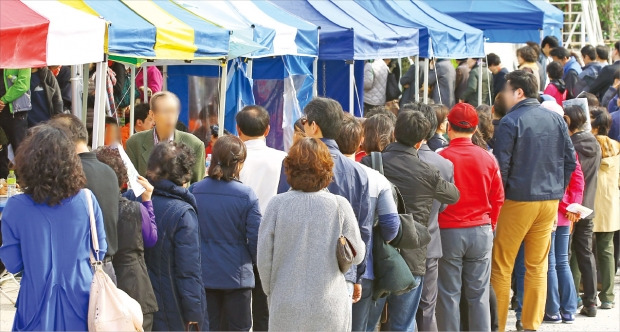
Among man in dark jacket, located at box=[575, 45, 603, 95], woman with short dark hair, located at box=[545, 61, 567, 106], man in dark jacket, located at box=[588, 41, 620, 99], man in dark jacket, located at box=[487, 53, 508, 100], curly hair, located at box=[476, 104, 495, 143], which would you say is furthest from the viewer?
man in dark jacket, located at box=[487, 53, 508, 100]

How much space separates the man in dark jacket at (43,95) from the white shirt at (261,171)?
4.47 m

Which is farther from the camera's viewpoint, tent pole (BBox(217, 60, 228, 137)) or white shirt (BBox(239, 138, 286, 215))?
tent pole (BBox(217, 60, 228, 137))

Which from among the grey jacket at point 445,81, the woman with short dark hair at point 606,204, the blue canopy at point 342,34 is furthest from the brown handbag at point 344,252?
the grey jacket at point 445,81

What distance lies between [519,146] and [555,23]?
504 inches

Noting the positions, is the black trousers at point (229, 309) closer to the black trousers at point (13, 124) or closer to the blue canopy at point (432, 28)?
the black trousers at point (13, 124)

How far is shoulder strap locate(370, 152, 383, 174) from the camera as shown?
600 cm

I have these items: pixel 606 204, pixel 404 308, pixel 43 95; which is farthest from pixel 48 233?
pixel 43 95

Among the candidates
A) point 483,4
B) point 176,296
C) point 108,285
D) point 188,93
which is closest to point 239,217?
point 176,296

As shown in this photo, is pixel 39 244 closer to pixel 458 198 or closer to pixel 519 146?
pixel 458 198

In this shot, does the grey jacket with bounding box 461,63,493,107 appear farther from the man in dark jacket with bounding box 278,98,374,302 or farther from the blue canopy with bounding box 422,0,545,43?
the man in dark jacket with bounding box 278,98,374,302

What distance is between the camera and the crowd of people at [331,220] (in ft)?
15.3

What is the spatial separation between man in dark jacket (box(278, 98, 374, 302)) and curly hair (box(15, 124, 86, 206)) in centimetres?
150

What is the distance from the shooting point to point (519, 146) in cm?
756

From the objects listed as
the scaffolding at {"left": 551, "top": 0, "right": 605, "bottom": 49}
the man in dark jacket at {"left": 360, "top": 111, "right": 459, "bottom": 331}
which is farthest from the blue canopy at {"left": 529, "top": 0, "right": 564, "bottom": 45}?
the man in dark jacket at {"left": 360, "top": 111, "right": 459, "bottom": 331}
